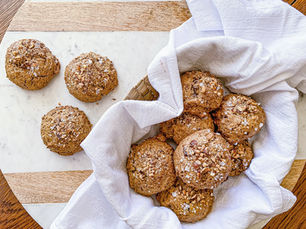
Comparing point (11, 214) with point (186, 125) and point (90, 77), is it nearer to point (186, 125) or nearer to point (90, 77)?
point (90, 77)

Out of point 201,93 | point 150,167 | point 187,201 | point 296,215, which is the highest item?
point 201,93

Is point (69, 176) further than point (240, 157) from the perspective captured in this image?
Yes

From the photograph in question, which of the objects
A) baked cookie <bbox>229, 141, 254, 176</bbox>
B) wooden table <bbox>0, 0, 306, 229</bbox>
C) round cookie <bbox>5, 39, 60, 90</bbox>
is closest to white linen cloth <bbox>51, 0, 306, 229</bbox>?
baked cookie <bbox>229, 141, 254, 176</bbox>

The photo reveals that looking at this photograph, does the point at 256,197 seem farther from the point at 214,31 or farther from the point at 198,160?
the point at 214,31

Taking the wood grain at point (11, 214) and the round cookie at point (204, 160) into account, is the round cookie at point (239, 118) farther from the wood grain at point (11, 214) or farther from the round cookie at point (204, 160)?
the wood grain at point (11, 214)

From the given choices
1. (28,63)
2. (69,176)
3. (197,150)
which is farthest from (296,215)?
(28,63)

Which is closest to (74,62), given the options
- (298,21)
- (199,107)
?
(199,107)

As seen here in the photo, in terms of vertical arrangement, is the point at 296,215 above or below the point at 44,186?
below

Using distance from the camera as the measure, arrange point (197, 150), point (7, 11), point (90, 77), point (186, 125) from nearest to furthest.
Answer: point (197, 150)
point (186, 125)
point (90, 77)
point (7, 11)
